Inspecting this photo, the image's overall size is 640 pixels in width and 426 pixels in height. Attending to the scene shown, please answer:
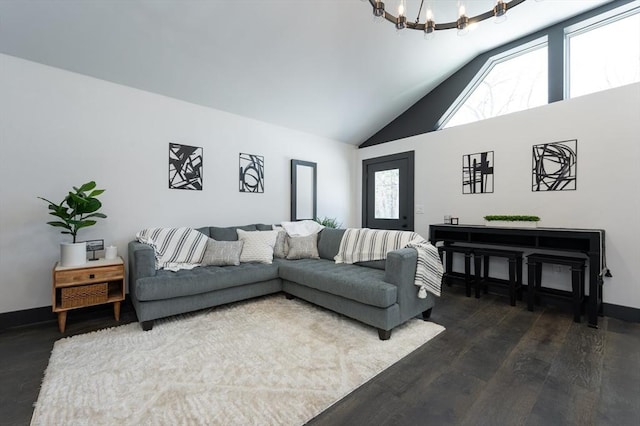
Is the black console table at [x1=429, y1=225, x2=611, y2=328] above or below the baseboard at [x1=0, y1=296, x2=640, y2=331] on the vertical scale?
above

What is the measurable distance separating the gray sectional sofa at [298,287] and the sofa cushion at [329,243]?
30 centimetres

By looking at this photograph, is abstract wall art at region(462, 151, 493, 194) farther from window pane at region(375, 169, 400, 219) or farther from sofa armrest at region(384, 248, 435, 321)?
sofa armrest at region(384, 248, 435, 321)

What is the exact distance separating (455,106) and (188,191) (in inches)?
170

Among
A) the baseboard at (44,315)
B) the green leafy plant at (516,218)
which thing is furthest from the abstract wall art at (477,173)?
the baseboard at (44,315)

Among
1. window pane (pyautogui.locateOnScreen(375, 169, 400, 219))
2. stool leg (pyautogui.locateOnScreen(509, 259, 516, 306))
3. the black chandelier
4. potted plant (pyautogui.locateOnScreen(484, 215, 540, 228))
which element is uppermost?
the black chandelier

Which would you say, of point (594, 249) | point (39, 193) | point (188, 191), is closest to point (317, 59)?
point (188, 191)

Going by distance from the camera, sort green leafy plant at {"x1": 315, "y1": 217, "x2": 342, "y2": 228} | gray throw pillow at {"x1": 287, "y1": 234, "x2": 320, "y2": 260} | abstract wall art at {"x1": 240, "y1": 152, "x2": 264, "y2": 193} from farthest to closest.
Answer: green leafy plant at {"x1": 315, "y1": 217, "x2": 342, "y2": 228} < abstract wall art at {"x1": 240, "y1": 152, "x2": 264, "y2": 193} < gray throw pillow at {"x1": 287, "y1": 234, "x2": 320, "y2": 260}

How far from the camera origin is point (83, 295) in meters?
2.49

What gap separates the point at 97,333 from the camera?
7.84 ft

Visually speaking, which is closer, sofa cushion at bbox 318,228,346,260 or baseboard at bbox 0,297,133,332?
baseboard at bbox 0,297,133,332

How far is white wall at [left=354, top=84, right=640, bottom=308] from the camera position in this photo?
2.72 metres

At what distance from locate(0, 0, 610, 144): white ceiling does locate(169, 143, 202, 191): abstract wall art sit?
27.7 inches

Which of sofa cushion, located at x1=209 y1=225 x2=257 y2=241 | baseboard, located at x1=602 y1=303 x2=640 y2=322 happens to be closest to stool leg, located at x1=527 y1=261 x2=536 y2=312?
baseboard, located at x1=602 y1=303 x2=640 y2=322

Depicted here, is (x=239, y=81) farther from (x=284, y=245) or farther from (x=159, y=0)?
(x=284, y=245)
